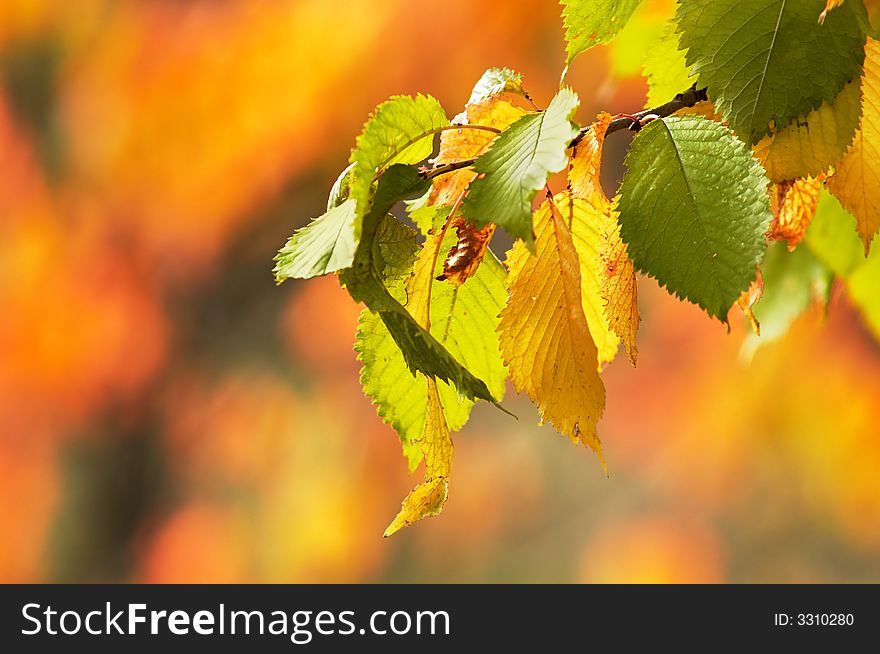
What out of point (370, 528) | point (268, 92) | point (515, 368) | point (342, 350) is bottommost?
point (515, 368)

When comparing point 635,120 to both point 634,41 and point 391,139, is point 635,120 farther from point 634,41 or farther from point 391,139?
point 634,41

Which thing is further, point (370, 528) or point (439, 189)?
point (370, 528)

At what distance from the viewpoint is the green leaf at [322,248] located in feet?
0.50

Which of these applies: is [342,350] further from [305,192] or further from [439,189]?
[439,189]

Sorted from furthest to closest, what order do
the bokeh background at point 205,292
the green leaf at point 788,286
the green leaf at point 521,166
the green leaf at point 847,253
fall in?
the bokeh background at point 205,292
the green leaf at point 788,286
the green leaf at point 847,253
the green leaf at point 521,166

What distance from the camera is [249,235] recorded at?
1729 mm

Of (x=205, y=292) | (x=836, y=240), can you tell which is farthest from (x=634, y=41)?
(x=205, y=292)

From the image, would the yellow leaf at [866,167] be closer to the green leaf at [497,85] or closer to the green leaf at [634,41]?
the green leaf at [497,85]

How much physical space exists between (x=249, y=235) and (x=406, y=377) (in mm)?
1560

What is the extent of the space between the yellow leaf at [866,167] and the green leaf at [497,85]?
3.0 inches

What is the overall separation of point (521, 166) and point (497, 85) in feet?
0.20

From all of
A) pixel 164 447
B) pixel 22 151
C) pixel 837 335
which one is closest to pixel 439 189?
pixel 837 335

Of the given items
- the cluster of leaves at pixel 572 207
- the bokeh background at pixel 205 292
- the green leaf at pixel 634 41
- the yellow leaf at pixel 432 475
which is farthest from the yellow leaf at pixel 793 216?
the bokeh background at pixel 205 292

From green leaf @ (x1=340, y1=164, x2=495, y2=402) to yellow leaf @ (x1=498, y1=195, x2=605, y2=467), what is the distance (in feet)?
0.11
